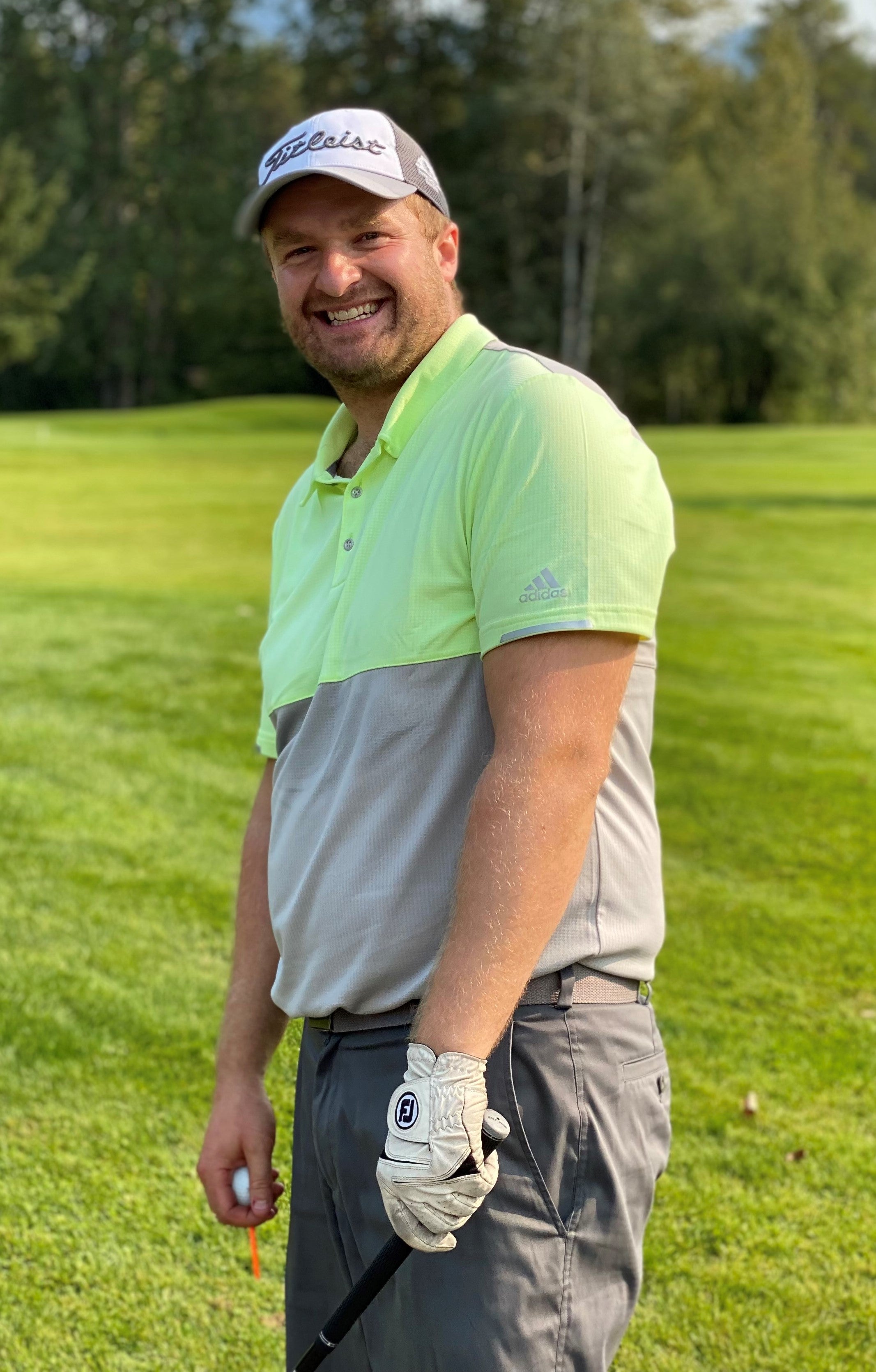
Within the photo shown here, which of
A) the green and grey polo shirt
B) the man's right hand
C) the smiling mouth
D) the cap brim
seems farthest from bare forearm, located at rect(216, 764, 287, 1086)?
the cap brim

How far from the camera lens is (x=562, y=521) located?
144 cm

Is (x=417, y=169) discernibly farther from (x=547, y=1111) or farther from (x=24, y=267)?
(x=24, y=267)

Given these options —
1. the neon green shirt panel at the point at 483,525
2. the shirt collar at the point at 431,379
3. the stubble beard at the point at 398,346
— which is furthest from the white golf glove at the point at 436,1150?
the stubble beard at the point at 398,346

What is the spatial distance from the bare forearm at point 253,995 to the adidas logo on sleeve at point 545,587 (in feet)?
2.58

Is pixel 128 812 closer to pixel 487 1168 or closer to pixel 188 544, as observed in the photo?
pixel 487 1168

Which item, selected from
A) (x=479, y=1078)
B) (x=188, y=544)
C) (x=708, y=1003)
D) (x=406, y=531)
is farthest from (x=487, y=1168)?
(x=188, y=544)

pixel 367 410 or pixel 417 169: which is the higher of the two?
→ pixel 417 169

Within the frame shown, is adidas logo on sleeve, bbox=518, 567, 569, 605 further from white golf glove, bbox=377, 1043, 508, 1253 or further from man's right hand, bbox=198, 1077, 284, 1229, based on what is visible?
man's right hand, bbox=198, 1077, 284, 1229

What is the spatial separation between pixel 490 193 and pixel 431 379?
160 ft

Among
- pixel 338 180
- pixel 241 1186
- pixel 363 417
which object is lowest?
pixel 241 1186

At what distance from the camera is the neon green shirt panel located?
56.7 inches

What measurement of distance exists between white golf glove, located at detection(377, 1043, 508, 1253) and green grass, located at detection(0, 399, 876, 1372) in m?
0.77

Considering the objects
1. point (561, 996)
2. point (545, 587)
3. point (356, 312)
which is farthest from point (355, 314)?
point (561, 996)

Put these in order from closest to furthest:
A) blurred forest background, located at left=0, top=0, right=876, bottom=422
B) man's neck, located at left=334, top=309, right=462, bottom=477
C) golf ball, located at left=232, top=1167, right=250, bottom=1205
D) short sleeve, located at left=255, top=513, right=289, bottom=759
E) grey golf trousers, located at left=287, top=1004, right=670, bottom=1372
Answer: grey golf trousers, located at left=287, top=1004, right=670, bottom=1372
man's neck, located at left=334, top=309, right=462, bottom=477
short sleeve, located at left=255, top=513, right=289, bottom=759
golf ball, located at left=232, top=1167, right=250, bottom=1205
blurred forest background, located at left=0, top=0, right=876, bottom=422
